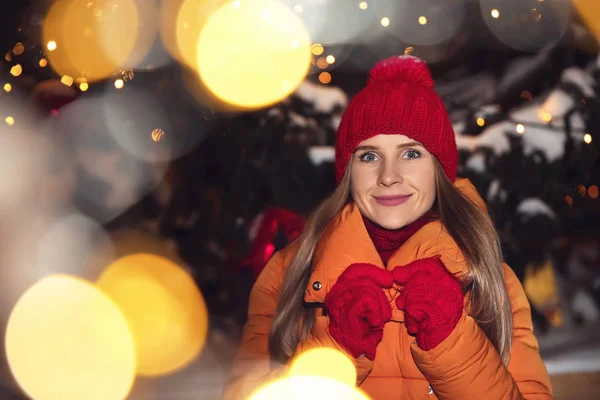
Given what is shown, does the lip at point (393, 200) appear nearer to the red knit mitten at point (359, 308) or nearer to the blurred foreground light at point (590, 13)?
the red knit mitten at point (359, 308)

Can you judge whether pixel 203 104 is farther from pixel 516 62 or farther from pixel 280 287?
pixel 516 62

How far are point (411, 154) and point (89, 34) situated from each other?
4.66 ft

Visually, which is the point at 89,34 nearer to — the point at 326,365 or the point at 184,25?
the point at 184,25

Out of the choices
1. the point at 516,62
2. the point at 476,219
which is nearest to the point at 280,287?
the point at 476,219

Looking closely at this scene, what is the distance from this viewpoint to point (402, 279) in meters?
2.01

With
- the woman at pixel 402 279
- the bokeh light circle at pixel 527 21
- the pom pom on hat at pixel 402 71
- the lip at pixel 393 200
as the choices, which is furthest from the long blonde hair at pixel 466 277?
the bokeh light circle at pixel 527 21

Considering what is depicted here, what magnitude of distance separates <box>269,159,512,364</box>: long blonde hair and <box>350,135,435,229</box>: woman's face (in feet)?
0.26

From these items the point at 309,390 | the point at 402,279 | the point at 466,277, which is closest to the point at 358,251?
the point at 402,279

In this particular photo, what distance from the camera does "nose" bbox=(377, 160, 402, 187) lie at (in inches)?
85.8

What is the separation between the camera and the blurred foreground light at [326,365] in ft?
6.57

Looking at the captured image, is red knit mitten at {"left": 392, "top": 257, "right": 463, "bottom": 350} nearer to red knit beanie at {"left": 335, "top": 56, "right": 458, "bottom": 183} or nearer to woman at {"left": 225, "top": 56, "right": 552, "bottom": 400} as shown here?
woman at {"left": 225, "top": 56, "right": 552, "bottom": 400}

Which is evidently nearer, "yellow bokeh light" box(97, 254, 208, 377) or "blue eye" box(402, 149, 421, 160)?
"blue eye" box(402, 149, 421, 160)

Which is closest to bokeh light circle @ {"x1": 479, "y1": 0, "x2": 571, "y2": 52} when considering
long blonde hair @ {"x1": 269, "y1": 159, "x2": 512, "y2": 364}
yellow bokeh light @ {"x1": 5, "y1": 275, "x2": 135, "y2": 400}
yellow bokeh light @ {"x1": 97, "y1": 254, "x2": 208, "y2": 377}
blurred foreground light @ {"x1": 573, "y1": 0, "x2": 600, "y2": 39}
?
blurred foreground light @ {"x1": 573, "y1": 0, "x2": 600, "y2": 39}

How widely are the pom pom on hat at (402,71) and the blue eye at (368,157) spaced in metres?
0.27
